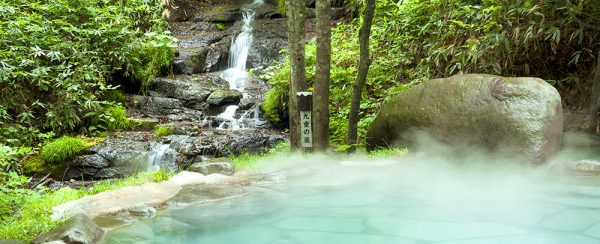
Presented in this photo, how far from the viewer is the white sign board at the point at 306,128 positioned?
5.98 metres

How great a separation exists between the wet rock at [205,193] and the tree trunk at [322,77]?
6.09ft

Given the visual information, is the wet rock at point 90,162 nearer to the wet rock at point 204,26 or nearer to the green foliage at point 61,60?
the green foliage at point 61,60

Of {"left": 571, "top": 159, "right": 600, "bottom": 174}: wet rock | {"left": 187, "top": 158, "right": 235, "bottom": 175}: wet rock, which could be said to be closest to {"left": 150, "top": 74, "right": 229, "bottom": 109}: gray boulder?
{"left": 187, "top": 158, "right": 235, "bottom": 175}: wet rock

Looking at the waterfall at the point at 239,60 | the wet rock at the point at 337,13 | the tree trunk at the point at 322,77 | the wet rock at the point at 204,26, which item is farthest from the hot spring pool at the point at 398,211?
the wet rock at the point at 204,26

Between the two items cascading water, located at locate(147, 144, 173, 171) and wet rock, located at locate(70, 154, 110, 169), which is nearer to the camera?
wet rock, located at locate(70, 154, 110, 169)

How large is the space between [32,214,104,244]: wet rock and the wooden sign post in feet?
10.3

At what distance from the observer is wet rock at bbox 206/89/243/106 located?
33.4 feet

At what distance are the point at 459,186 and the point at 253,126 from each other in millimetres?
5549

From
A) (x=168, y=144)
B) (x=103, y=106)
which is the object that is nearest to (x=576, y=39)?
(x=168, y=144)

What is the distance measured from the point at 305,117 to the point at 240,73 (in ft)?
22.0

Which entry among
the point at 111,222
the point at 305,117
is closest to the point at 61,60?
the point at 305,117

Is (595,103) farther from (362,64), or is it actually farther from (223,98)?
(223,98)

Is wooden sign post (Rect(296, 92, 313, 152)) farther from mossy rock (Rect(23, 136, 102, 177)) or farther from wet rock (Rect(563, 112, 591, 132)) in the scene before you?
mossy rock (Rect(23, 136, 102, 177))

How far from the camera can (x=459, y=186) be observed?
4.61m
